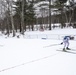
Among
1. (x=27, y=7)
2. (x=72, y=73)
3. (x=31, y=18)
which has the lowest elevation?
(x=72, y=73)

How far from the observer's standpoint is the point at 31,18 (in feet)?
125

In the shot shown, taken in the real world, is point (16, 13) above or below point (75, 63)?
above

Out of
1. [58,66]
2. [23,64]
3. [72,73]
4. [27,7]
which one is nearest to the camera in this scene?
[72,73]

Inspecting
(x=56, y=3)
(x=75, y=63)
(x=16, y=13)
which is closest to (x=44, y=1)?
(x=56, y=3)

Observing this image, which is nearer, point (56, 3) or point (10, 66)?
point (10, 66)

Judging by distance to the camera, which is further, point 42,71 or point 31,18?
point 31,18

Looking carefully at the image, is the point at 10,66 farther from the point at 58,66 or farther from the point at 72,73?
the point at 72,73

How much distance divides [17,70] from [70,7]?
119 ft

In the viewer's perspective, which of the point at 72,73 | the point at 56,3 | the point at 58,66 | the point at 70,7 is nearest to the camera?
the point at 72,73

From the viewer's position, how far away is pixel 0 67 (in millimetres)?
8227

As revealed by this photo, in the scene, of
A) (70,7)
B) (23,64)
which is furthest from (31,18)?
(23,64)

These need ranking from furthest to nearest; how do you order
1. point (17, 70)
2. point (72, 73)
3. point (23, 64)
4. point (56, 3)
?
point (56, 3) < point (23, 64) < point (17, 70) < point (72, 73)

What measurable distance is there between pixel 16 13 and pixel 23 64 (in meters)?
31.9

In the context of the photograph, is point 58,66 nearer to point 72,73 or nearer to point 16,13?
point 72,73
